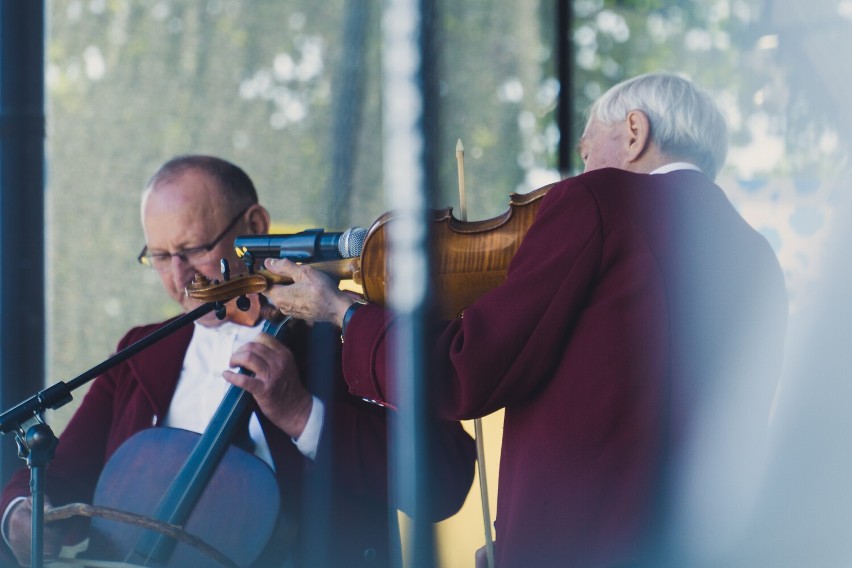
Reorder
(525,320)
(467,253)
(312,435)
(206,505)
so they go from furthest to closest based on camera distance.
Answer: (312,435)
(206,505)
(467,253)
(525,320)

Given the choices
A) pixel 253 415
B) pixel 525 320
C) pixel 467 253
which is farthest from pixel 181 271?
pixel 525 320

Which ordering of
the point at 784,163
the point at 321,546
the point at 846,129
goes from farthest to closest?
the point at 784,163, the point at 846,129, the point at 321,546

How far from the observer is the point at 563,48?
3447 mm

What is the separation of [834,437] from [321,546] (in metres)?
1.15

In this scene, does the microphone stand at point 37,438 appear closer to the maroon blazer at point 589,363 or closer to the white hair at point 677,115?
the maroon blazer at point 589,363

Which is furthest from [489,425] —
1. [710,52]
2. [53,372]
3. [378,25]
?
[53,372]

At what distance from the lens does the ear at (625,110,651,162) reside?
1.58 m

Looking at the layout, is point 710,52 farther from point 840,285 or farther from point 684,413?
point 684,413

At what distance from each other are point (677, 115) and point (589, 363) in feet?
1.59

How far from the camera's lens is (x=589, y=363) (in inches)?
53.7

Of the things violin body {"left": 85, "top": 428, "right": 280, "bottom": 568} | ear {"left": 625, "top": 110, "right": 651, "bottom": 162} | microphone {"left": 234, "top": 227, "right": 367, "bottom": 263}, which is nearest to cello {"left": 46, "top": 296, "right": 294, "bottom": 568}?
violin body {"left": 85, "top": 428, "right": 280, "bottom": 568}

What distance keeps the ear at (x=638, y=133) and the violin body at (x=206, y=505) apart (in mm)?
887

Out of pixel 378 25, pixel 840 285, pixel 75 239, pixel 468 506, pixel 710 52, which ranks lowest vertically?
pixel 468 506

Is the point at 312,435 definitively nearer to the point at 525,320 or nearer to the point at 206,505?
the point at 206,505
